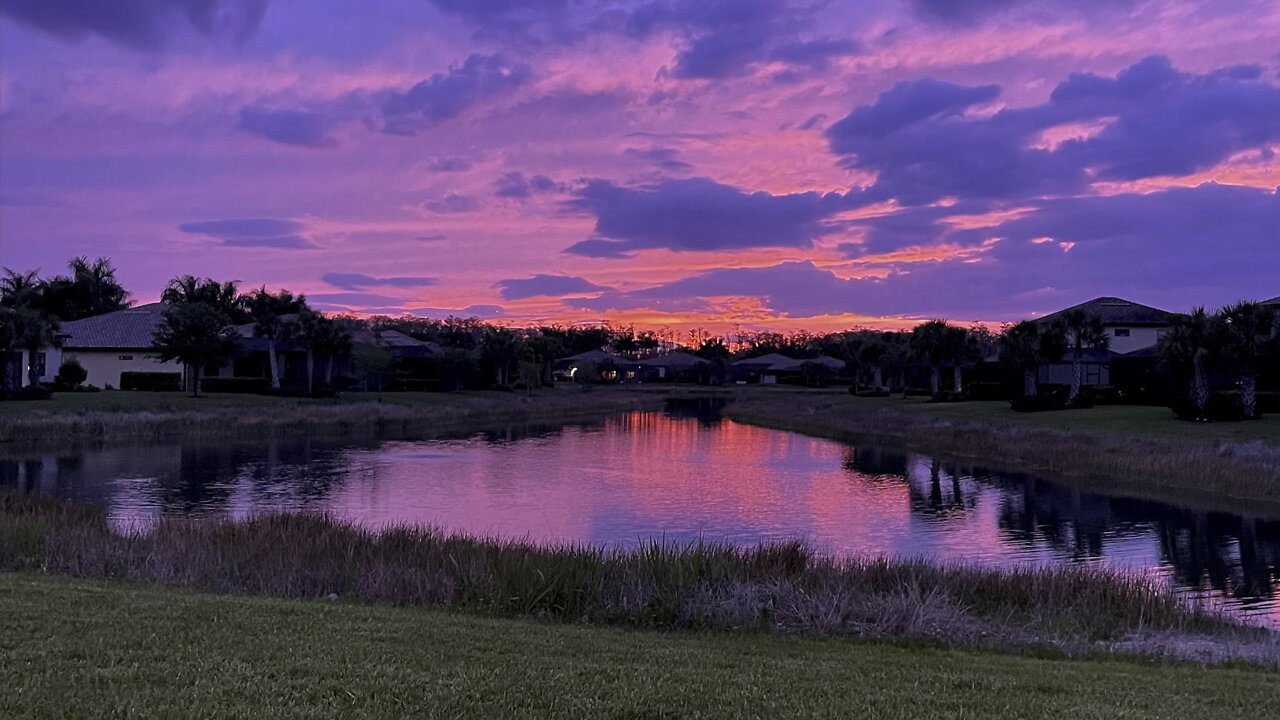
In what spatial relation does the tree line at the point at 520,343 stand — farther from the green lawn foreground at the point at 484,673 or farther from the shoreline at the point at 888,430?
the green lawn foreground at the point at 484,673

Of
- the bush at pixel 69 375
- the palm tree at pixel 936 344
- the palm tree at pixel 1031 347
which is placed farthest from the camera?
the palm tree at pixel 936 344

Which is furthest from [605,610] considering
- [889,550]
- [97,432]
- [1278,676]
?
[97,432]

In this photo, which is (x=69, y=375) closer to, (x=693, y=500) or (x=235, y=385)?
(x=235, y=385)

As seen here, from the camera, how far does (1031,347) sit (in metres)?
52.3

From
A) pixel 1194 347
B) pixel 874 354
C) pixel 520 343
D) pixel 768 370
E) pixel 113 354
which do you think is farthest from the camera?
pixel 768 370

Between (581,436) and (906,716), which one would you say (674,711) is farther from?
(581,436)

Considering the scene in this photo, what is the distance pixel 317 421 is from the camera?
49.8 metres

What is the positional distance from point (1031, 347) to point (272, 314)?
4404 cm

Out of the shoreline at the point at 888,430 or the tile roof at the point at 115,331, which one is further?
the tile roof at the point at 115,331

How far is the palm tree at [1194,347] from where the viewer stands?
133 feet

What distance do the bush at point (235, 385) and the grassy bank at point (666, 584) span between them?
45251 mm

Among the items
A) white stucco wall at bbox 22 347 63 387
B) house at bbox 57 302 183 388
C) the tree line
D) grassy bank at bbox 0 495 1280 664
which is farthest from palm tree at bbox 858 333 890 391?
grassy bank at bbox 0 495 1280 664

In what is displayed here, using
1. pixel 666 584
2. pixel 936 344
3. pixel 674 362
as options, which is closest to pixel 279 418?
pixel 936 344

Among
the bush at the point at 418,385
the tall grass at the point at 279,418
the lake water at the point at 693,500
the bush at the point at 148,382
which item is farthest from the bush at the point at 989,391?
the bush at the point at 148,382
